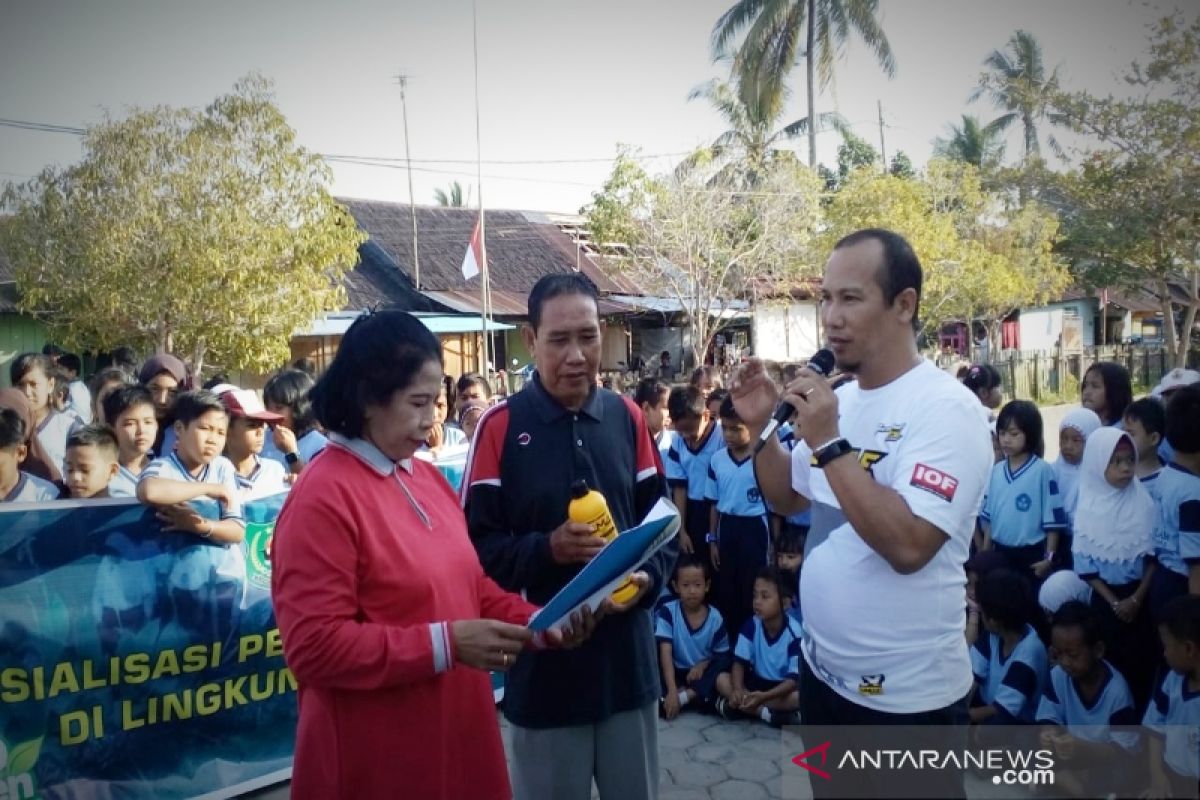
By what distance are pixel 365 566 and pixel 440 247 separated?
2624 cm

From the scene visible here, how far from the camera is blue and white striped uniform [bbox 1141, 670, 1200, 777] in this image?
3129 millimetres

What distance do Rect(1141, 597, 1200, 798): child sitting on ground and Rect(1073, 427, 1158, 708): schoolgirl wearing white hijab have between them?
648mm

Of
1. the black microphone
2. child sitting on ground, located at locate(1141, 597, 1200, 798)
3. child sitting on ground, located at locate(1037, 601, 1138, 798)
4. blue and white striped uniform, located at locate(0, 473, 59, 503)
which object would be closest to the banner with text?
blue and white striped uniform, located at locate(0, 473, 59, 503)

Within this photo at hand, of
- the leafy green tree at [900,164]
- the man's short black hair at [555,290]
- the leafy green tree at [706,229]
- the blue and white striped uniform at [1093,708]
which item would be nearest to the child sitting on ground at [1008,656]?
the blue and white striped uniform at [1093,708]

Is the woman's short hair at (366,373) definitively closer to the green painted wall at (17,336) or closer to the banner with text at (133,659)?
the banner with text at (133,659)

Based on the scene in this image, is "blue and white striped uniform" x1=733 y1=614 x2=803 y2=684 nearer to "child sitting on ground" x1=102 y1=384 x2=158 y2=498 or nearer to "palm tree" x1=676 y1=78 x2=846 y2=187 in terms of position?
"child sitting on ground" x1=102 y1=384 x2=158 y2=498

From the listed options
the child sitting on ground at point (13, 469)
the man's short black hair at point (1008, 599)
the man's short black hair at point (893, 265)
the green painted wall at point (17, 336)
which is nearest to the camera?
the man's short black hair at point (893, 265)

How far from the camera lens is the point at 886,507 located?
6.25 ft

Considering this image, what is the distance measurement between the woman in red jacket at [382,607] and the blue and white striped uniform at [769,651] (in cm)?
308

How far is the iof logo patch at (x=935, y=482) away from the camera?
1.93 m

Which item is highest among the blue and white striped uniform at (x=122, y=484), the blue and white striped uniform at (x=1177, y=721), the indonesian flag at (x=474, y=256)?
the indonesian flag at (x=474, y=256)

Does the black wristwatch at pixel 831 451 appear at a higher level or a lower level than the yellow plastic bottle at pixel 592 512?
higher

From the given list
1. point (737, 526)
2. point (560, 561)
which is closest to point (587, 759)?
point (560, 561)

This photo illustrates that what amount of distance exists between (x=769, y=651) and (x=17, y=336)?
21629mm
